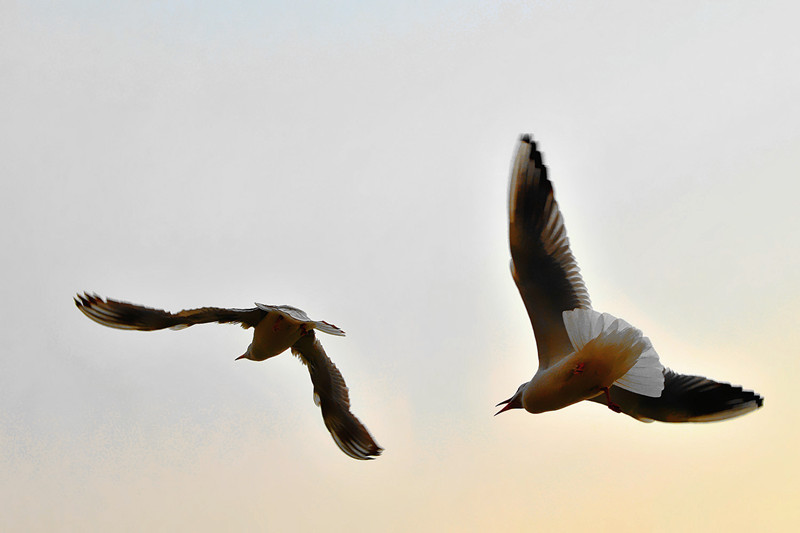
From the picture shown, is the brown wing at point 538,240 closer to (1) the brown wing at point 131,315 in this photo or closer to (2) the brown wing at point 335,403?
(1) the brown wing at point 131,315

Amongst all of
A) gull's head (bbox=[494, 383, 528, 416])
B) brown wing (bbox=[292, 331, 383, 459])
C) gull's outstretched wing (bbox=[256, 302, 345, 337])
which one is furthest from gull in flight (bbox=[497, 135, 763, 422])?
brown wing (bbox=[292, 331, 383, 459])

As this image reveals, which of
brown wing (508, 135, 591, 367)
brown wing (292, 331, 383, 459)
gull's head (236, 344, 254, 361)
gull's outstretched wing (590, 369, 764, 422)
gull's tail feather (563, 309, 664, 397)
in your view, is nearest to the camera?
gull's tail feather (563, 309, 664, 397)

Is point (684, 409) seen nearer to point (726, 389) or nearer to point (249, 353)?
point (726, 389)

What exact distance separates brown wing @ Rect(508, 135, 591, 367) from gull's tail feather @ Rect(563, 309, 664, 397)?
24.0 inches

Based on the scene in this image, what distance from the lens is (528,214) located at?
507 centimetres

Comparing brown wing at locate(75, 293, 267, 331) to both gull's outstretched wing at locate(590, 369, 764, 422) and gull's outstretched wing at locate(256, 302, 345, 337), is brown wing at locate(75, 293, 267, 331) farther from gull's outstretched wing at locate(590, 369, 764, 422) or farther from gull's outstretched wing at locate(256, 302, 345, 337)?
gull's outstretched wing at locate(590, 369, 764, 422)

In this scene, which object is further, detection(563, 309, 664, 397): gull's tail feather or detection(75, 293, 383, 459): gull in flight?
detection(75, 293, 383, 459): gull in flight

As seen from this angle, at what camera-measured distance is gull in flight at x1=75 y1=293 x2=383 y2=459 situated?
19.8ft

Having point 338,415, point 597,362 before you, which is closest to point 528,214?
point 597,362

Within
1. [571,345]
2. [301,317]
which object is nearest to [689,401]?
[571,345]

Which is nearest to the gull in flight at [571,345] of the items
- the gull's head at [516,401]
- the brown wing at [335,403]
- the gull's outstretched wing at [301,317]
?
the gull's head at [516,401]

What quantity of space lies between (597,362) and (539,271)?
31.3 inches

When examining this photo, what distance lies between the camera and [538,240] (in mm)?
5062

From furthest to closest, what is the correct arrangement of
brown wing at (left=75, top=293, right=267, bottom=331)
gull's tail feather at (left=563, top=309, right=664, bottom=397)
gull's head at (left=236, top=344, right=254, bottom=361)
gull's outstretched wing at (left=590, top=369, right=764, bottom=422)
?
gull's head at (left=236, top=344, right=254, bottom=361)
brown wing at (left=75, top=293, right=267, bottom=331)
gull's outstretched wing at (left=590, top=369, right=764, bottom=422)
gull's tail feather at (left=563, top=309, right=664, bottom=397)
